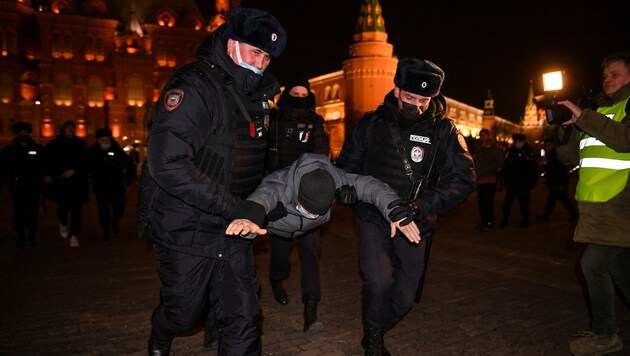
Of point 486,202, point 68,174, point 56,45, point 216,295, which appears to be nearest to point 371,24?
point 56,45

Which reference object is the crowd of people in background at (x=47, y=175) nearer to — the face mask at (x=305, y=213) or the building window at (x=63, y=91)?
the face mask at (x=305, y=213)

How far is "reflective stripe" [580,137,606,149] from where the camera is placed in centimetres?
418

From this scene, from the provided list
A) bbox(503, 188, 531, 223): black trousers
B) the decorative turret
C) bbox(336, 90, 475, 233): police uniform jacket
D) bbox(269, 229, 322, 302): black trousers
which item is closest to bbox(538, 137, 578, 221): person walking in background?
bbox(503, 188, 531, 223): black trousers

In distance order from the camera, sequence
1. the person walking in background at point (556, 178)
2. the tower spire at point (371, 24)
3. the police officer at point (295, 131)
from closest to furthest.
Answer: the police officer at point (295, 131) → the person walking in background at point (556, 178) → the tower spire at point (371, 24)

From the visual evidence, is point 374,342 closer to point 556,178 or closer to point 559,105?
point 559,105

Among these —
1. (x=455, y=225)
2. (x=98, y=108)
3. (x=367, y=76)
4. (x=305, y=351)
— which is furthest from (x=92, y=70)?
(x=305, y=351)

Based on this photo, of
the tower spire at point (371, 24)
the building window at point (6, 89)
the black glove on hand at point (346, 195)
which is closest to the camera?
the black glove on hand at point (346, 195)

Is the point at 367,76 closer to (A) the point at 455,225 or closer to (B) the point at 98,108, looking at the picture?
(B) the point at 98,108

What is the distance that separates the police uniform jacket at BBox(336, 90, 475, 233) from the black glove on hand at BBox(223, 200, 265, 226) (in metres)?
1.28

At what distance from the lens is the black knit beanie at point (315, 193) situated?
323cm

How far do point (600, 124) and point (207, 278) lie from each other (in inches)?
125

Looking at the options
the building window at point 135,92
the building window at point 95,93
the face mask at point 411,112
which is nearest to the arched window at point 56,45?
the building window at point 95,93

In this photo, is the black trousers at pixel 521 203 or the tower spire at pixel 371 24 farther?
the tower spire at pixel 371 24

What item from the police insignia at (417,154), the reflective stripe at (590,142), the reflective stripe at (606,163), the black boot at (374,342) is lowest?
the black boot at (374,342)
